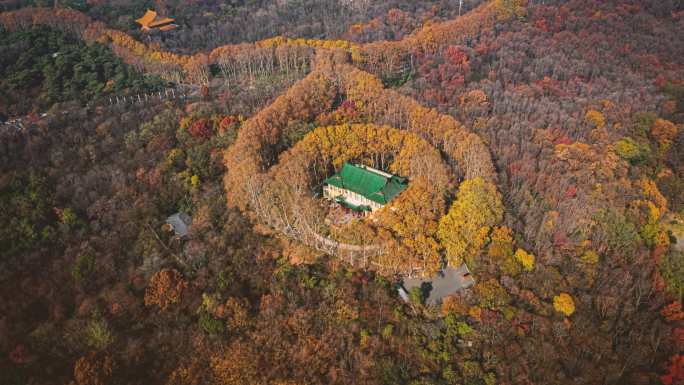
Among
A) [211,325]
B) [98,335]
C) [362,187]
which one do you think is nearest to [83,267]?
[98,335]

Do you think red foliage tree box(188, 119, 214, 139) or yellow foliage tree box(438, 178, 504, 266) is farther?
red foliage tree box(188, 119, 214, 139)

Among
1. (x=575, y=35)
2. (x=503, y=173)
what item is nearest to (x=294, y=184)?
(x=503, y=173)

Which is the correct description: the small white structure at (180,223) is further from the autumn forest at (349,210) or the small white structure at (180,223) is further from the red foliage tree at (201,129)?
the red foliage tree at (201,129)

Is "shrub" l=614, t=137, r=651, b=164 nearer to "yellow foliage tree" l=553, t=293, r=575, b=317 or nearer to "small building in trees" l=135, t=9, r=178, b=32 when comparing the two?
"yellow foliage tree" l=553, t=293, r=575, b=317

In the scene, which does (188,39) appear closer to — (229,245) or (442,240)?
(229,245)

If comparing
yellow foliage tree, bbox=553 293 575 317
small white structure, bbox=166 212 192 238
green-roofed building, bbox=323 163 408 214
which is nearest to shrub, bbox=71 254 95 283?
small white structure, bbox=166 212 192 238

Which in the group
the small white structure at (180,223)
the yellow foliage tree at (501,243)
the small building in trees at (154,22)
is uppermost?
the small building in trees at (154,22)

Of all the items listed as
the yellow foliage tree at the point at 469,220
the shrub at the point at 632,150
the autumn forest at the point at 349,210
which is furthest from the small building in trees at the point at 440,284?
the shrub at the point at 632,150
